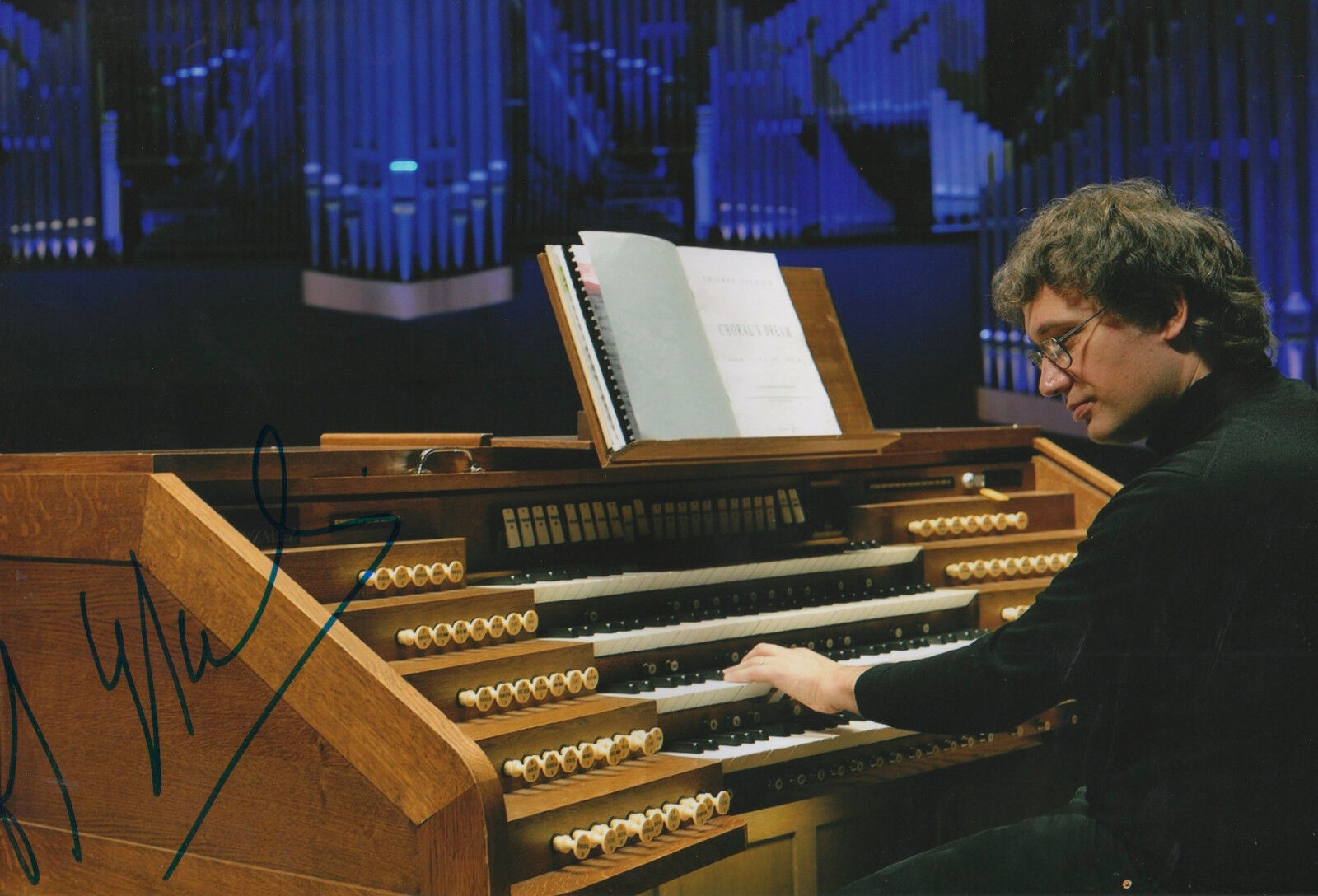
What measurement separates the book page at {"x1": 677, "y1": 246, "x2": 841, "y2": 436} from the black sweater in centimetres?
101

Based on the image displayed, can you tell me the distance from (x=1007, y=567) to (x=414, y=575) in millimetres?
1574

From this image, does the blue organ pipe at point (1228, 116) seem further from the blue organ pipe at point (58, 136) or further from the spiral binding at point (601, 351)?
the blue organ pipe at point (58, 136)

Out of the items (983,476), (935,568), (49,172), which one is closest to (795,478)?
(935,568)

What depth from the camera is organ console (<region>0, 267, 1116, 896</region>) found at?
1.76 m

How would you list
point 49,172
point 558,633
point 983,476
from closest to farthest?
point 558,633 → point 983,476 → point 49,172

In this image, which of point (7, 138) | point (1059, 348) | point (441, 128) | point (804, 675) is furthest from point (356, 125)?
point (1059, 348)

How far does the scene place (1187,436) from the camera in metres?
1.84

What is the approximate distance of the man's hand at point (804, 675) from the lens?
2.08 metres

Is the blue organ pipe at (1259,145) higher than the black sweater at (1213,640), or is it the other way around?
the blue organ pipe at (1259,145)

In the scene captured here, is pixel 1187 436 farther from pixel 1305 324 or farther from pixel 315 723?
pixel 1305 324

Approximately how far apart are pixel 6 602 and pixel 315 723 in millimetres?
767

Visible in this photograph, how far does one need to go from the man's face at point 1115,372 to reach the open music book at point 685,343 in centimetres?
75

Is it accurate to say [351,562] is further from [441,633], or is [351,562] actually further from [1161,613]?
[1161,613]

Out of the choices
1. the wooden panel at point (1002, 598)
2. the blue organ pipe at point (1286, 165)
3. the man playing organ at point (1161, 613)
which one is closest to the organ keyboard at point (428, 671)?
the wooden panel at point (1002, 598)
